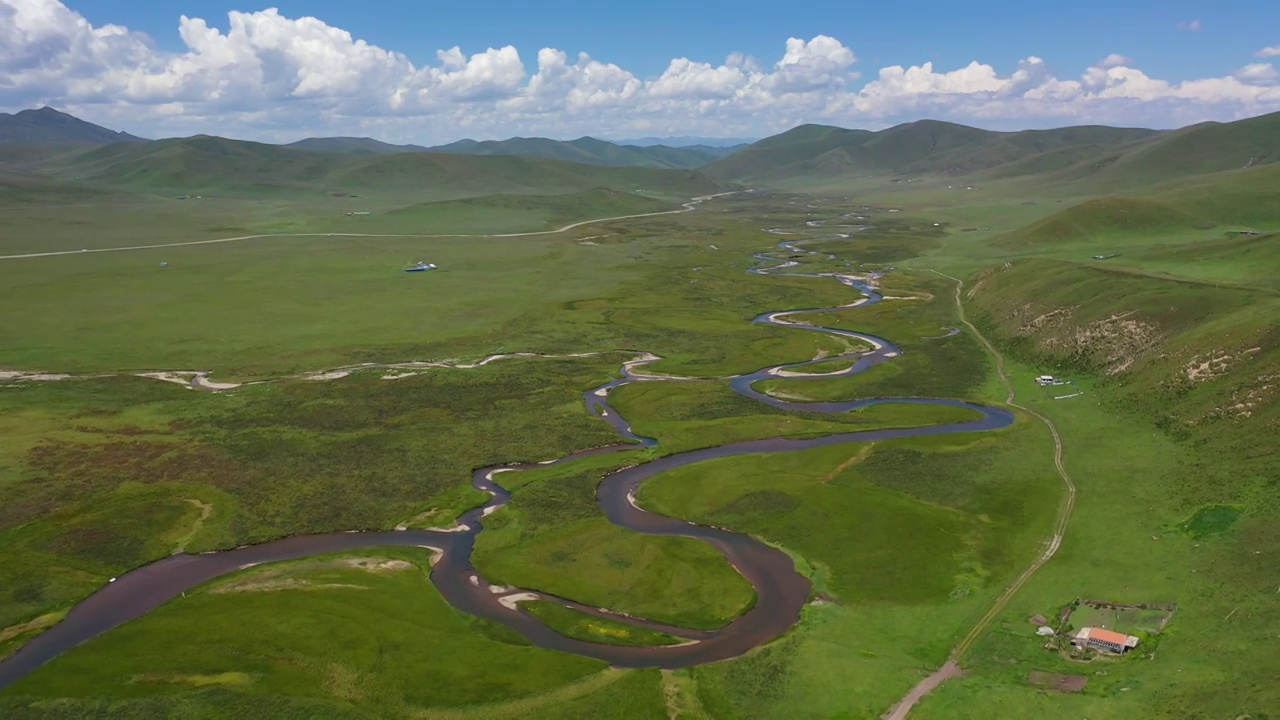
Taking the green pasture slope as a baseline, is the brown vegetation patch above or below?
below

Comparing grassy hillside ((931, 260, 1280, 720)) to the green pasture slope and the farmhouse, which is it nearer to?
the green pasture slope

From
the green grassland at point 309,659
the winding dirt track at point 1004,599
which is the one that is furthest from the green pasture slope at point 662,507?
the winding dirt track at point 1004,599

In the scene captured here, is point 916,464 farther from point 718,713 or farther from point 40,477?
point 40,477

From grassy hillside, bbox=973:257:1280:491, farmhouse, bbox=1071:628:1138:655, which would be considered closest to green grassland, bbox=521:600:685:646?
farmhouse, bbox=1071:628:1138:655

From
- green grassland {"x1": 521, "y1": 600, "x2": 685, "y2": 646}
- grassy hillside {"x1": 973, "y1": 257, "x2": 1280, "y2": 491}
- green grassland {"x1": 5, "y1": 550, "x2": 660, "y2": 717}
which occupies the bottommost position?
green grassland {"x1": 521, "y1": 600, "x2": 685, "y2": 646}

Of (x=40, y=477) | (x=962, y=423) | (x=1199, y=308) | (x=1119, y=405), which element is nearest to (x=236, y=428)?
(x=40, y=477)

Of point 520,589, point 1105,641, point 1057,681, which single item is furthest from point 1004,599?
point 520,589

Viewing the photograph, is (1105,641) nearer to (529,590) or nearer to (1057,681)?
(1057,681)
